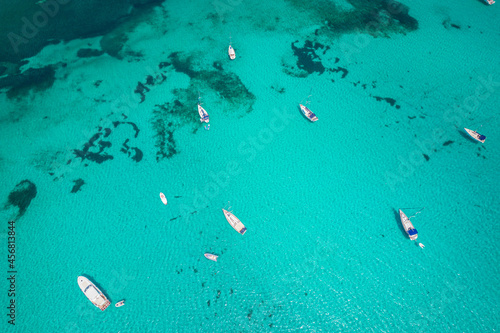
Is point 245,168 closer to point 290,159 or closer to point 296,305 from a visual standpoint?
point 290,159

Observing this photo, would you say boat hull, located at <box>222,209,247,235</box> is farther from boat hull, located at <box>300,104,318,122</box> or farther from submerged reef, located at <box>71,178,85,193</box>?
submerged reef, located at <box>71,178,85,193</box>

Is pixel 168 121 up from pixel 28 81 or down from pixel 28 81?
down

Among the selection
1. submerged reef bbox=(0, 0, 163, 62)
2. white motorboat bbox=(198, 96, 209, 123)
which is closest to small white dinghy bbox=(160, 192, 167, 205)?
white motorboat bbox=(198, 96, 209, 123)

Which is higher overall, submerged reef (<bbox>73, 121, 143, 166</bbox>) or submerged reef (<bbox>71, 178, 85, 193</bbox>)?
submerged reef (<bbox>73, 121, 143, 166</bbox>)

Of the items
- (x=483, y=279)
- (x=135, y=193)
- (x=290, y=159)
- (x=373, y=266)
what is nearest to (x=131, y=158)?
(x=135, y=193)

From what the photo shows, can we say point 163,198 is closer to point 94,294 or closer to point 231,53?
point 94,294

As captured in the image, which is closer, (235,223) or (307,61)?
(235,223)


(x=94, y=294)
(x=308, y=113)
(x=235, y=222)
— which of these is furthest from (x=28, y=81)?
(x=308, y=113)
